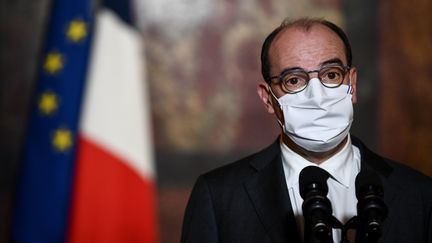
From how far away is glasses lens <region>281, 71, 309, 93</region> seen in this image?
232cm

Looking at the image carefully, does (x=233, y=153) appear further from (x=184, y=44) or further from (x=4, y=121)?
(x=4, y=121)

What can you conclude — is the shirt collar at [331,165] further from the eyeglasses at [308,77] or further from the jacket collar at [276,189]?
the eyeglasses at [308,77]

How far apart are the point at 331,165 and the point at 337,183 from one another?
0.07 meters

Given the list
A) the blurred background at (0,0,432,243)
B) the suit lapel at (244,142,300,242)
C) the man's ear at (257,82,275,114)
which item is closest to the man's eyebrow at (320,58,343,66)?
the man's ear at (257,82,275,114)

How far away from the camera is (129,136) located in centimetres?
449

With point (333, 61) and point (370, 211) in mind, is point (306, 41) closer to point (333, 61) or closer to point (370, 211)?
point (333, 61)

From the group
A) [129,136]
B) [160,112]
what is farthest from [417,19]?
[129,136]

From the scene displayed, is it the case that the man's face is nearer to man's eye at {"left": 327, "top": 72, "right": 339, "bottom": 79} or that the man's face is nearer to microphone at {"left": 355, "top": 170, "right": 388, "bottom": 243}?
man's eye at {"left": 327, "top": 72, "right": 339, "bottom": 79}

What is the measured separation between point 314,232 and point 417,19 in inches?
159

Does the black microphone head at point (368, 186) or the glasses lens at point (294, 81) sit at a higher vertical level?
the glasses lens at point (294, 81)

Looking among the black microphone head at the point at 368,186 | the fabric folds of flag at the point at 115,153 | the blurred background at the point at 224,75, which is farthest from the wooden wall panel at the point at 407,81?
the black microphone head at the point at 368,186

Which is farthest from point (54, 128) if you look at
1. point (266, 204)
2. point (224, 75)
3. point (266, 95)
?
point (266, 204)

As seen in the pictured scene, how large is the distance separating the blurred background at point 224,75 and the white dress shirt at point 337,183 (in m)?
2.84

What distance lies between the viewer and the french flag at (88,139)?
4398 millimetres
